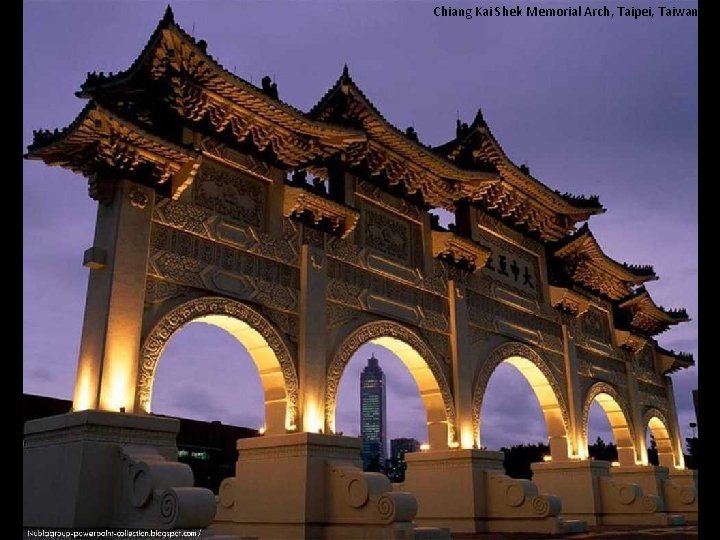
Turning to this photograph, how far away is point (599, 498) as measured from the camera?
14.8 m

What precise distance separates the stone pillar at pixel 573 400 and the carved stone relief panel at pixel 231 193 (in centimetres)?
854

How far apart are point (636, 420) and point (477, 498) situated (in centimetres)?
784

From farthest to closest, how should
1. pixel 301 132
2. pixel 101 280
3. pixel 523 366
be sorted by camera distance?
pixel 523 366, pixel 301 132, pixel 101 280

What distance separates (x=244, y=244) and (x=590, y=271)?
Answer: 10.6m

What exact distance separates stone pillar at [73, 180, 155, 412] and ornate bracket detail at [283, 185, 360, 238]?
7.64 feet

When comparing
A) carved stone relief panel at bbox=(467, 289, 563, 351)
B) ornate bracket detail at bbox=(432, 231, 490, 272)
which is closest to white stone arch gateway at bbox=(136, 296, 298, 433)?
ornate bracket detail at bbox=(432, 231, 490, 272)

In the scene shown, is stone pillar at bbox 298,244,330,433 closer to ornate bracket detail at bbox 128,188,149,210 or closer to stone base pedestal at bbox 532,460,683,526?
ornate bracket detail at bbox 128,188,149,210

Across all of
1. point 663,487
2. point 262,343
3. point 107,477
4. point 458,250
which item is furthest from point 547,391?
point 107,477

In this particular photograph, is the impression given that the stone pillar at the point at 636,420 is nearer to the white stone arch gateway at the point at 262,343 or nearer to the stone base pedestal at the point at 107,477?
the white stone arch gateway at the point at 262,343

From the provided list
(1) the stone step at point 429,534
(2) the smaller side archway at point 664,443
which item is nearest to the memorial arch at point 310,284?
(1) the stone step at point 429,534

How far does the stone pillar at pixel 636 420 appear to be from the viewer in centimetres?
1733
